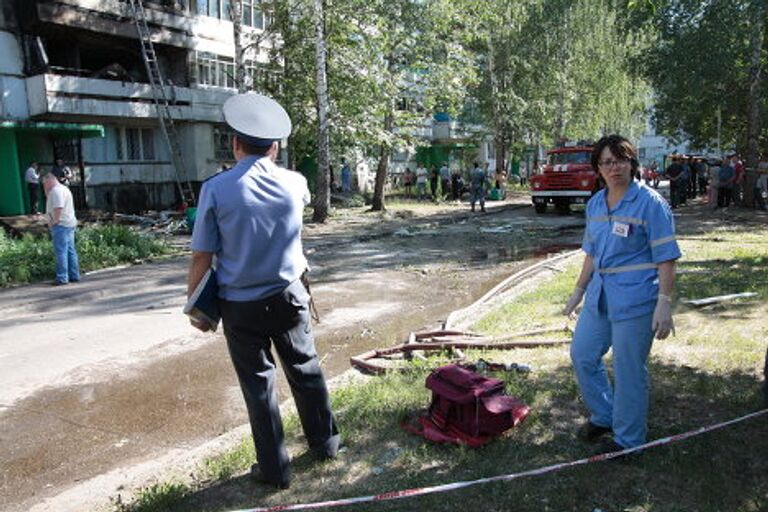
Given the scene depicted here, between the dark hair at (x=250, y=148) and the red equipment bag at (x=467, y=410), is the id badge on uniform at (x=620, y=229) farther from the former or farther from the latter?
the dark hair at (x=250, y=148)

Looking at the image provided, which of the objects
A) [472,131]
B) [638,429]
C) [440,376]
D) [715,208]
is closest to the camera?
[638,429]

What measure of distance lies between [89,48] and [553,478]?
2643 centimetres

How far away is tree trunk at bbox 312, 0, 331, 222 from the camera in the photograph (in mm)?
19250

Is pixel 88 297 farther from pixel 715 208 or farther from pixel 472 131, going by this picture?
pixel 472 131

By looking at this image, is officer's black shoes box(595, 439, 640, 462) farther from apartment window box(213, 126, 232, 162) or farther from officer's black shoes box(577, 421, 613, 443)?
apartment window box(213, 126, 232, 162)

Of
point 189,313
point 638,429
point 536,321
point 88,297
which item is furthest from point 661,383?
point 88,297

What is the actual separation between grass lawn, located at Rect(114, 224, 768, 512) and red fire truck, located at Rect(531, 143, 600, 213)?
17108 mm

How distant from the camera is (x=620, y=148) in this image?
3.61 m

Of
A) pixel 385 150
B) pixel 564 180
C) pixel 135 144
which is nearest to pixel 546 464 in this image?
pixel 564 180

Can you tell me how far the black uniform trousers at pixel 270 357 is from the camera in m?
3.51

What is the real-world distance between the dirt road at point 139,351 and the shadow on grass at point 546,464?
3.89ft

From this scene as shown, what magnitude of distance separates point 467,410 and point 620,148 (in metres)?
1.75

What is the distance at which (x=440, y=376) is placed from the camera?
4.23m

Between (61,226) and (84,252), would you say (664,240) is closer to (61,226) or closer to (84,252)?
(61,226)
